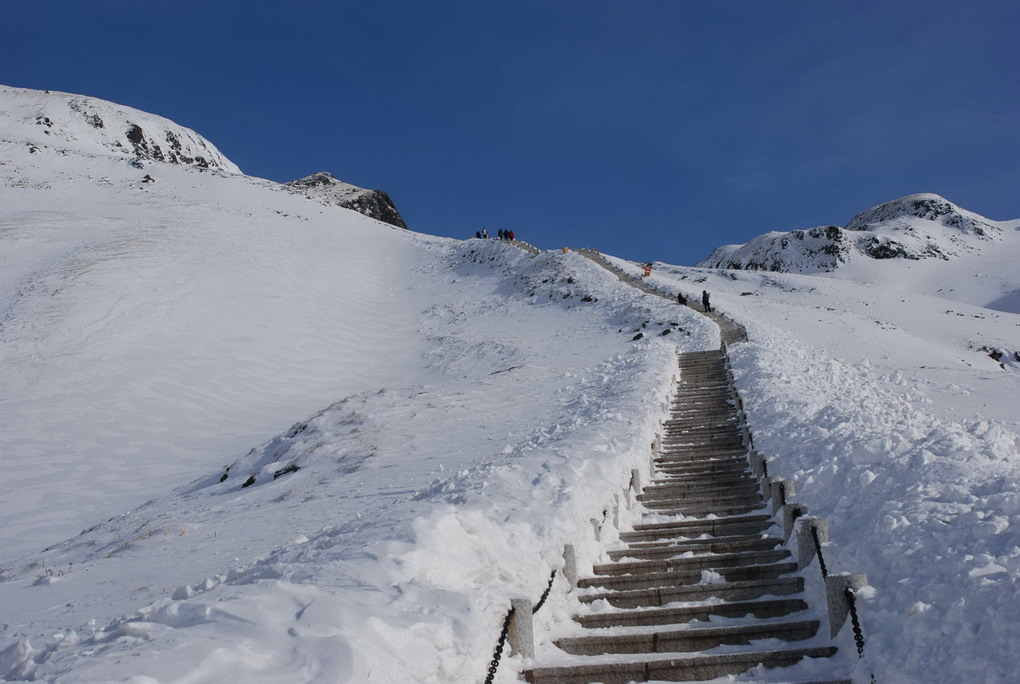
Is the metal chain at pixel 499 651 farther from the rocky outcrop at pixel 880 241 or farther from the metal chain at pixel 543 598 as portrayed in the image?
the rocky outcrop at pixel 880 241

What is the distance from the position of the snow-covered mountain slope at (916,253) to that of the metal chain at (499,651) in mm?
84775

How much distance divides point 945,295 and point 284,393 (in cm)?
7897

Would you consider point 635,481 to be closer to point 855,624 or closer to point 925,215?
point 855,624

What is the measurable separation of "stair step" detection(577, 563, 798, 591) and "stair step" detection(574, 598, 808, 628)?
0.70 meters

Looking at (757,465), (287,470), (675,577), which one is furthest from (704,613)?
(287,470)

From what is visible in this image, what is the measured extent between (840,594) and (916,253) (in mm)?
108672

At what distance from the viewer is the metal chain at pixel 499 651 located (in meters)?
5.36

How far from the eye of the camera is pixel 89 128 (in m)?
94.7

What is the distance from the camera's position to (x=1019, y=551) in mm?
5492

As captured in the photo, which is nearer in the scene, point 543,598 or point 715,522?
point 543,598

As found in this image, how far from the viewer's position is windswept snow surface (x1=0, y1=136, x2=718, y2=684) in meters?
5.45

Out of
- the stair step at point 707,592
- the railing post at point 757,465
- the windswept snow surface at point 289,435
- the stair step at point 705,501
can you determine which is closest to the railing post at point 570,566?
the windswept snow surface at point 289,435

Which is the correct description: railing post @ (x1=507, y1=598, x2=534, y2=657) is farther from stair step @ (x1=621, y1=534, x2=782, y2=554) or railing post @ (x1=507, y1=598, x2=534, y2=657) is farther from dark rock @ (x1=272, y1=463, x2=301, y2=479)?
dark rock @ (x1=272, y1=463, x2=301, y2=479)

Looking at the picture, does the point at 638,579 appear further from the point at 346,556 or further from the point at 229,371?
the point at 229,371
